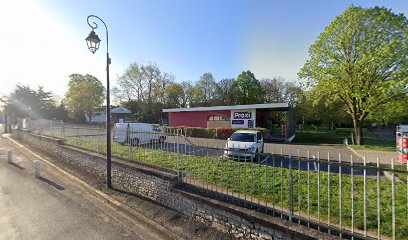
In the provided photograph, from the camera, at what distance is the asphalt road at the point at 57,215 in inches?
181

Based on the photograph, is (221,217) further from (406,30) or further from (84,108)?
(84,108)

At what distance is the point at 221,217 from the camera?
4.15 meters

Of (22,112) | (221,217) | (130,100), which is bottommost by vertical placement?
(221,217)

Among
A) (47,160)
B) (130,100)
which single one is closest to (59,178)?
(47,160)

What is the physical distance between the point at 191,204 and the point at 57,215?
3.75m

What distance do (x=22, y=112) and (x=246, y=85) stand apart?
41414 millimetres

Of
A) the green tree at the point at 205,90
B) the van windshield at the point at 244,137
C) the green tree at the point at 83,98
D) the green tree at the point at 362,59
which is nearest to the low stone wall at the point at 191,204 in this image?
the van windshield at the point at 244,137

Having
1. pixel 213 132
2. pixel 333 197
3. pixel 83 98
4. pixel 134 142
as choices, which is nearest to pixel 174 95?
pixel 83 98

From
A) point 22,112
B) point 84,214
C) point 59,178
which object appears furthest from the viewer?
point 22,112

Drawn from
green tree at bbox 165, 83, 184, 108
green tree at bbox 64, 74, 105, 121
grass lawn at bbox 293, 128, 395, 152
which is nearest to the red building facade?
grass lawn at bbox 293, 128, 395, 152

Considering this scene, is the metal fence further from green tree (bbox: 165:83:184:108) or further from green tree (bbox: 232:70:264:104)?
green tree (bbox: 165:83:184:108)

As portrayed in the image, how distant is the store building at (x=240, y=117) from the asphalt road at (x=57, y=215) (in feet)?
58.0

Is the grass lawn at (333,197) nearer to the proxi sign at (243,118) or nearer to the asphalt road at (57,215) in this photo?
the asphalt road at (57,215)

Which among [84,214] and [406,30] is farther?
[406,30]
